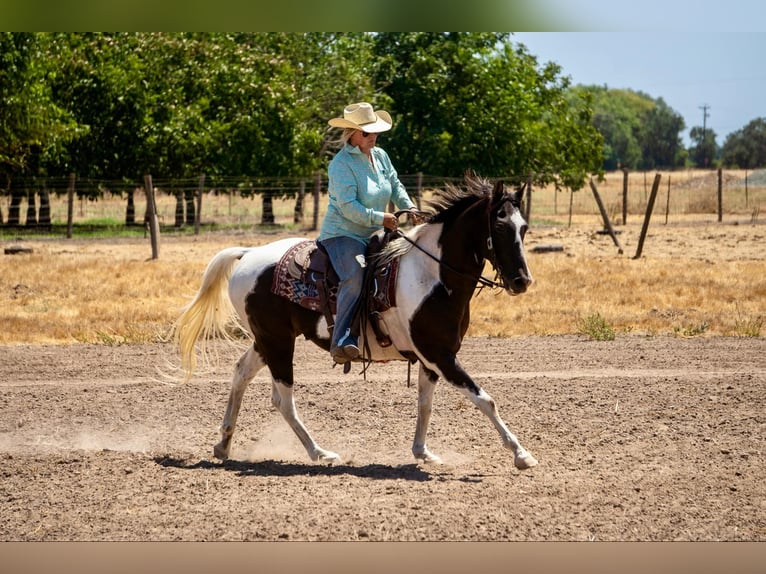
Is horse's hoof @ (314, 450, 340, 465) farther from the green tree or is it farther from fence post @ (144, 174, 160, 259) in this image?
the green tree

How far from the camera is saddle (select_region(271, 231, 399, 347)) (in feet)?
22.8

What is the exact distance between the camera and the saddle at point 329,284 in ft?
22.8

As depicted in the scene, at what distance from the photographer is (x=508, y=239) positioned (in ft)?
21.2

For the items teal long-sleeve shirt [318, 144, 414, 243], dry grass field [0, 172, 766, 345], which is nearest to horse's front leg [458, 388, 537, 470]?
teal long-sleeve shirt [318, 144, 414, 243]

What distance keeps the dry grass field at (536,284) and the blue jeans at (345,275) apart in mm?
4166

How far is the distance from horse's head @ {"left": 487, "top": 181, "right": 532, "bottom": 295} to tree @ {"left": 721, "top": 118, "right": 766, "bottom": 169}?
7689 centimetres

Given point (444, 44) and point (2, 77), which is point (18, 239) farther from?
point (444, 44)

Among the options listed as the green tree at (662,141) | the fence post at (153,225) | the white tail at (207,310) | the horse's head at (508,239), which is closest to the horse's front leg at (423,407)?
the horse's head at (508,239)

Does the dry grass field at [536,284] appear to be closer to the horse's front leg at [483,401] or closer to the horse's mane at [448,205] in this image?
the horse's mane at [448,205]

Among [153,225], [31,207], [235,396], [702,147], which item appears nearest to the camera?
[235,396]

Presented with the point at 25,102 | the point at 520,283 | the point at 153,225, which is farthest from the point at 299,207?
the point at 520,283

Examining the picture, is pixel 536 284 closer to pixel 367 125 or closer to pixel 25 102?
pixel 367 125

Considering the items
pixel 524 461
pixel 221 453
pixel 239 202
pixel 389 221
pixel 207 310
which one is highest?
pixel 239 202

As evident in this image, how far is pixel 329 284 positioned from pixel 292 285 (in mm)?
342
